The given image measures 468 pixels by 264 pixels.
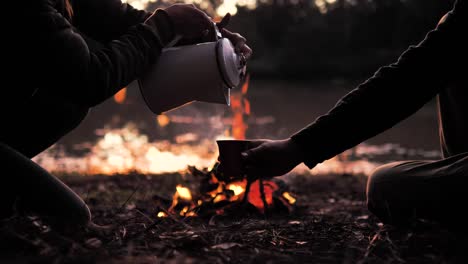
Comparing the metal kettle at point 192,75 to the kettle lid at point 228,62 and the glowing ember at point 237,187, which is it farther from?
the glowing ember at point 237,187

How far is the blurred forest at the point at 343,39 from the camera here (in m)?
24.0

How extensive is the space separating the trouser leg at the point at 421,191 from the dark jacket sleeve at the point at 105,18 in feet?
4.54

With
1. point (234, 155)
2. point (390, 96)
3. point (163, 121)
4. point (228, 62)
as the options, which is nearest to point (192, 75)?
point (228, 62)

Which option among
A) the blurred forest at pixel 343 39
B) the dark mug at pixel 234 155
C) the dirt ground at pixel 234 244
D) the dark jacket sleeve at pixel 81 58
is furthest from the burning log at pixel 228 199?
the blurred forest at pixel 343 39

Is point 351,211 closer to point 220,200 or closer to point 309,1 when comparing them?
point 220,200

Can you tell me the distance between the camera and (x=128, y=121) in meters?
11.6

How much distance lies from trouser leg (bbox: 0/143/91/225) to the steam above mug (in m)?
0.56

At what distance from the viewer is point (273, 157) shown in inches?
80.3

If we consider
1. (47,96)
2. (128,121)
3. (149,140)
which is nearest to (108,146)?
(149,140)

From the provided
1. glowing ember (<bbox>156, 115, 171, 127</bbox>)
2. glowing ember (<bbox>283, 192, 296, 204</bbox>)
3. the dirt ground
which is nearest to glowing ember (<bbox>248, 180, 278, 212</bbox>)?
glowing ember (<bbox>283, 192, 296, 204</bbox>)

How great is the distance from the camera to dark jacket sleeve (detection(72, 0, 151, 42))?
8.29 feet

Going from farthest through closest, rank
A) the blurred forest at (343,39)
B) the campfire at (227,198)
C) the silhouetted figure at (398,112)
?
the blurred forest at (343,39)
the campfire at (227,198)
the silhouetted figure at (398,112)

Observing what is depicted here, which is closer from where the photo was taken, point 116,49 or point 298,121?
point 116,49

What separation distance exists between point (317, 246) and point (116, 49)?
3.66ft
